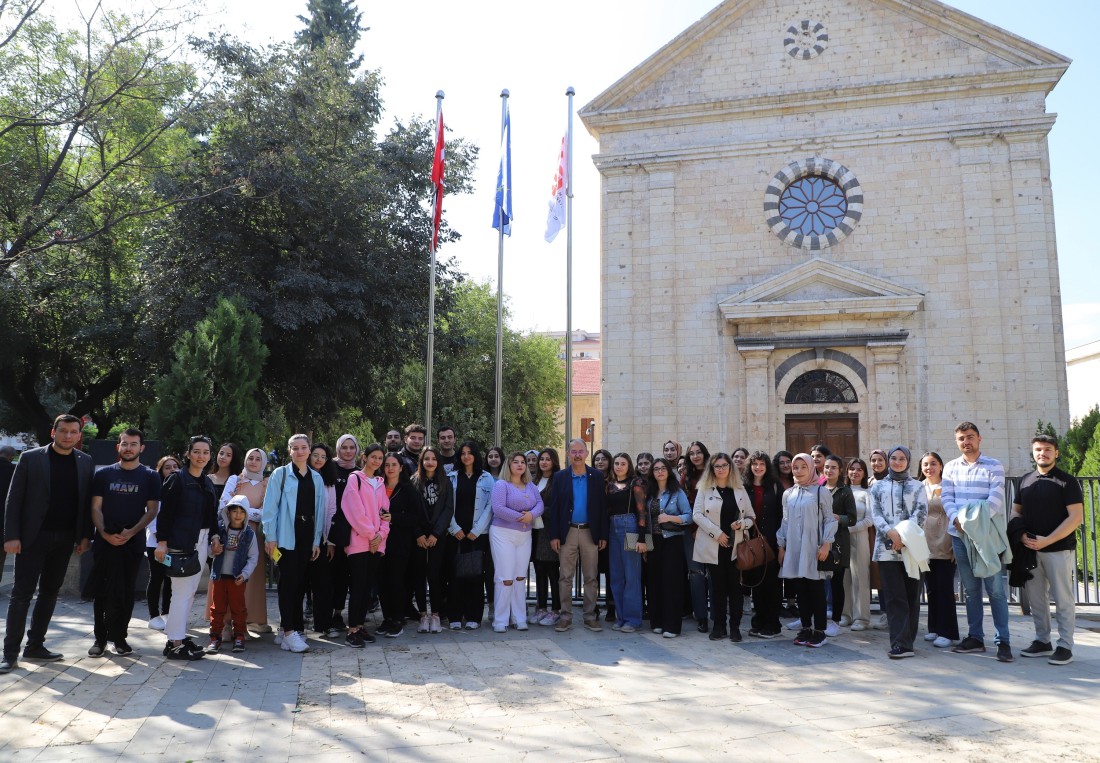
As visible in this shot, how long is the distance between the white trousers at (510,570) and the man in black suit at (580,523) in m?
0.36

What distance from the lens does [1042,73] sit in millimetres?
16203

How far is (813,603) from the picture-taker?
724 cm

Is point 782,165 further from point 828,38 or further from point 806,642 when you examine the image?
point 806,642

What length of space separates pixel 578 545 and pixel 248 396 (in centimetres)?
770

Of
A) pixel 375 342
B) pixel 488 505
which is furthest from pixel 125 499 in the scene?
pixel 375 342

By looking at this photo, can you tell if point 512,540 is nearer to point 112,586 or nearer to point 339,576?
point 339,576

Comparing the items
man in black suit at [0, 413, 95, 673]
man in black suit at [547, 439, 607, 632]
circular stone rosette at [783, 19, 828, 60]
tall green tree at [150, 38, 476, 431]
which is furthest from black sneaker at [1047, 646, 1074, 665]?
circular stone rosette at [783, 19, 828, 60]

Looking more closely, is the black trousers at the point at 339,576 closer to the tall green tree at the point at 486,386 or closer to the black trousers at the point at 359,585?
the black trousers at the point at 359,585

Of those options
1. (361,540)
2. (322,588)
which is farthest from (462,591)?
(322,588)

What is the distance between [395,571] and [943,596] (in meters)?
5.33

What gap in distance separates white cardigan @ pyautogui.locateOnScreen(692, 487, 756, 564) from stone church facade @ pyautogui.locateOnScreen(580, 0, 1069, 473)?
9464 millimetres

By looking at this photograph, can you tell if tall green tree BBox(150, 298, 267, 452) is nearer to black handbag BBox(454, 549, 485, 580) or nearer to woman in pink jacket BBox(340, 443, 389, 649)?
woman in pink jacket BBox(340, 443, 389, 649)

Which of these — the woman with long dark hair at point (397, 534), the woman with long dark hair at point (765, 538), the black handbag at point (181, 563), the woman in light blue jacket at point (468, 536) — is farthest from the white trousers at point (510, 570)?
the black handbag at point (181, 563)

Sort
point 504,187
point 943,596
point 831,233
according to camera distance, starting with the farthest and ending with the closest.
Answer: point 831,233 → point 504,187 → point 943,596
